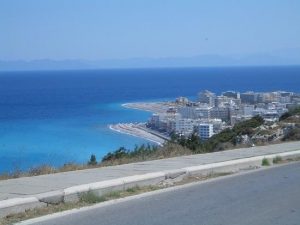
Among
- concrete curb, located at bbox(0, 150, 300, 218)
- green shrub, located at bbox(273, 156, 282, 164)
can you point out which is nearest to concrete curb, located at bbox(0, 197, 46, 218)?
concrete curb, located at bbox(0, 150, 300, 218)

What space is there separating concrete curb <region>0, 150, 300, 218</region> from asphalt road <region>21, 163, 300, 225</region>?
0.65m

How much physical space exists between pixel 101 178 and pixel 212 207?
8.95 ft

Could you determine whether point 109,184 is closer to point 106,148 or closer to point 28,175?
point 28,175

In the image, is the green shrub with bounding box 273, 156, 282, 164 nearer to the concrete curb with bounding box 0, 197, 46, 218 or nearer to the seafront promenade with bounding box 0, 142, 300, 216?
the seafront promenade with bounding box 0, 142, 300, 216

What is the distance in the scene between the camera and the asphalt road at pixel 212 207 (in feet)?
25.5

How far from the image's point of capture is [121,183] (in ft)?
33.6

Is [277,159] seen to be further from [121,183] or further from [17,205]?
[17,205]

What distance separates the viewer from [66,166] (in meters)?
12.6

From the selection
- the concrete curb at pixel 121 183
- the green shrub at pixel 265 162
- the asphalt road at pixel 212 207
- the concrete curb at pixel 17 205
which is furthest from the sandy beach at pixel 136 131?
the concrete curb at pixel 17 205

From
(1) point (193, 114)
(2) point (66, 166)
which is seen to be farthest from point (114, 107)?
(2) point (66, 166)

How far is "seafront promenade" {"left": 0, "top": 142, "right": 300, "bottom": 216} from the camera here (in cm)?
874

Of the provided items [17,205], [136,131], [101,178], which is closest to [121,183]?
[101,178]

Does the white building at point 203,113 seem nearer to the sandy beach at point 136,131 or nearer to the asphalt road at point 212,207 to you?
the sandy beach at point 136,131

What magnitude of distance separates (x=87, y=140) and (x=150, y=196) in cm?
5054
